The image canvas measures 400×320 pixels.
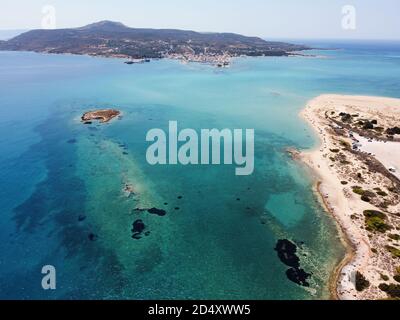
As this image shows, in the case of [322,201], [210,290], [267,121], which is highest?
[267,121]

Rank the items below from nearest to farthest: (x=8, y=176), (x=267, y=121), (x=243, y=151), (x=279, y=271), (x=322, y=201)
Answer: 1. (x=279, y=271)
2. (x=322, y=201)
3. (x=8, y=176)
4. (x=243, y=151)
5. (x=267, y=121)

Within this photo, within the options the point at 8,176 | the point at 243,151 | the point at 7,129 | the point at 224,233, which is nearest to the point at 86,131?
the point at 7,129

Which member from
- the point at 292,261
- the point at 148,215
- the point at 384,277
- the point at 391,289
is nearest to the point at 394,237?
the point at 384,277

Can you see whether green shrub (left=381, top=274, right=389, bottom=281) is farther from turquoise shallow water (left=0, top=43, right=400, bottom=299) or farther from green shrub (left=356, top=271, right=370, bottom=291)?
turquoise shallow water (left=0, top=43, right=400, bottom=299)

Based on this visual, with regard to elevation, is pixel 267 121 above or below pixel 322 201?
above

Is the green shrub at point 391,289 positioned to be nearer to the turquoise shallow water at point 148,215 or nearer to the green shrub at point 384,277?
the green shrub at point 384,277

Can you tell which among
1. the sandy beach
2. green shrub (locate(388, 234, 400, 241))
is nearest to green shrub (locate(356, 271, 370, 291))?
the sandy beach

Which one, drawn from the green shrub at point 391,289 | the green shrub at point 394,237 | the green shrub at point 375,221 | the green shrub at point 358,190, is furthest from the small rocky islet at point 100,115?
the green shrub at point 391,289

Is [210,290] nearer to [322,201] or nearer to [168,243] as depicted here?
[168,243]
